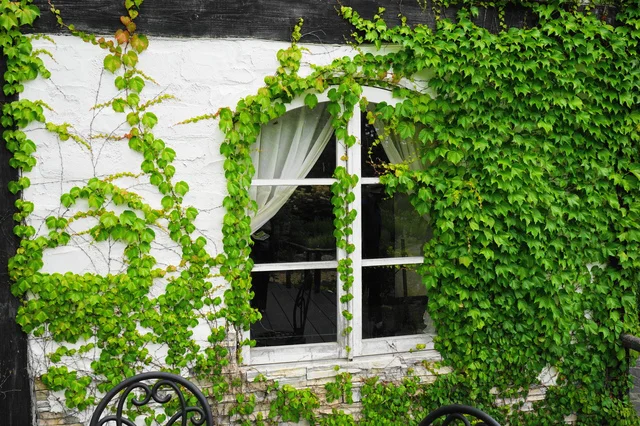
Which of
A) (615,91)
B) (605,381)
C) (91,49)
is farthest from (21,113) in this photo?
(605,381)

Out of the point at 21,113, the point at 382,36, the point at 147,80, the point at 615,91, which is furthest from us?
the point at 615,91

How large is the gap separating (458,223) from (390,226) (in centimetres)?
49

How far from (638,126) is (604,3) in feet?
3.14

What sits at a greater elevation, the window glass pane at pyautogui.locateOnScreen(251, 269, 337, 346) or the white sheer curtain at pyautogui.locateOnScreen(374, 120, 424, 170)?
the white sheer curtain at pyautogui.locateOnScreen(374, 120, 424, 170)

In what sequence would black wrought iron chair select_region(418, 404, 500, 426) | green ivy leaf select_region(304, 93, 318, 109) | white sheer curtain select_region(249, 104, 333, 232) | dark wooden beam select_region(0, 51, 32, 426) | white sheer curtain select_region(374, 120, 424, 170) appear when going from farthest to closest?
1. white sheer curtain select_region(374, 120, 424, 170)
2. white sheer curtain select_region(249, 104, 333, 232)
3. green ivy leaf select_region(304, 93, 318, 109)
4. dark wooden beam select_region(0, 51, 32, 426)
5. black wrought iron chair select_region(418, 404, 500, 426)

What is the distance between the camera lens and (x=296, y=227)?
13.7ft

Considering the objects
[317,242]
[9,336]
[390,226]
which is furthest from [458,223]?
[9,336]

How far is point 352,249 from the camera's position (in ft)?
13.5

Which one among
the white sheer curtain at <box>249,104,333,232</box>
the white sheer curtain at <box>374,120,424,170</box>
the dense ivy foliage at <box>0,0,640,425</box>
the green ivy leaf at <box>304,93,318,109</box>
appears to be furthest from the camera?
the white sheer curtain at <box>374,120,424,170</box>

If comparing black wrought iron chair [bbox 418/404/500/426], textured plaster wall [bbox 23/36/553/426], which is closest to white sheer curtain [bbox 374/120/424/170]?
textured plaster wall [bbox 23/36/553/426]

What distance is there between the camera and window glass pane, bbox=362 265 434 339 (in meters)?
4.34

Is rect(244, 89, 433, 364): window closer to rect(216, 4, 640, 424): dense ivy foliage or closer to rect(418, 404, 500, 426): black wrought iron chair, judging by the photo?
rect(216, 4, 640, 424): dense ivy foliage

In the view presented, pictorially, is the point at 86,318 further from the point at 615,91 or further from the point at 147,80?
the point at 615,91

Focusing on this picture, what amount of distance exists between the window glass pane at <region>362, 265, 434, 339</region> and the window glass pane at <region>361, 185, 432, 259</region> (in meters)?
0.13
